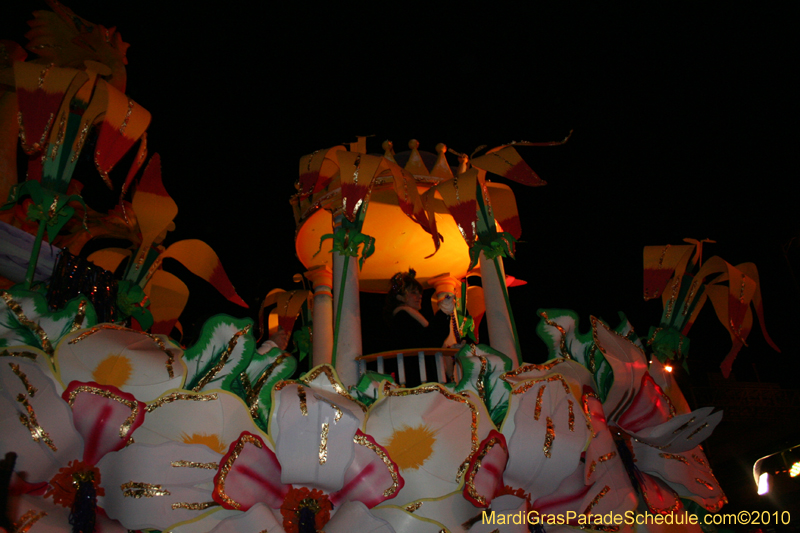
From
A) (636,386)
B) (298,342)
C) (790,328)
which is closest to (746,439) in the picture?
(790,328)

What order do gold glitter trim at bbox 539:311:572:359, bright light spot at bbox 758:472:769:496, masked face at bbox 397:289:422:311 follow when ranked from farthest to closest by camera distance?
bright light spot at bbox 758:472:769:496 < masked face at bbox 397:289:422:311 < gold glitter trim at bbox 539:311:572:359

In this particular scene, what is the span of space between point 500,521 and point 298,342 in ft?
15.9

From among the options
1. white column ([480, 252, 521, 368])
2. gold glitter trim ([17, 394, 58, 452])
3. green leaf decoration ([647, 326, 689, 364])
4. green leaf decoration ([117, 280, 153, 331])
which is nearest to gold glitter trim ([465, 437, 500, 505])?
gold glitter trim ([17, 394, 58, 452])

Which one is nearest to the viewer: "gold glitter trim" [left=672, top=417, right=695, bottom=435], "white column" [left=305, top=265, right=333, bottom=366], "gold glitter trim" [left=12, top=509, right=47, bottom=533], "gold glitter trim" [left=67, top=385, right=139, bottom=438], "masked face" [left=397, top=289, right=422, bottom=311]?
"gold glitter trim" [left=12, top=509, right=47, bottom=533]

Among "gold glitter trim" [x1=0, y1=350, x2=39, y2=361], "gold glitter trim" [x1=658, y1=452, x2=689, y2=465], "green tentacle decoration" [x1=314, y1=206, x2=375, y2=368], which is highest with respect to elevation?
"green tentacle decoration" [x1=314, y1=206, x2=375, y2=368]

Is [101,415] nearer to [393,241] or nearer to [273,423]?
[273,423]

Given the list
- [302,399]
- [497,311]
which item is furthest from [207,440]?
[497,311]

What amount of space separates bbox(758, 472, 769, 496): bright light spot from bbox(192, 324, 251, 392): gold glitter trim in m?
10.7

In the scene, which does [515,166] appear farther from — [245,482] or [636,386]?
[245,482]

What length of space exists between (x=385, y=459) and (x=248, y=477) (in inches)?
13.4

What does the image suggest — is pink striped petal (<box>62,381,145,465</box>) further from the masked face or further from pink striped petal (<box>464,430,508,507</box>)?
the masked face

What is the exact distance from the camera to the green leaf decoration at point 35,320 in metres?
1.42

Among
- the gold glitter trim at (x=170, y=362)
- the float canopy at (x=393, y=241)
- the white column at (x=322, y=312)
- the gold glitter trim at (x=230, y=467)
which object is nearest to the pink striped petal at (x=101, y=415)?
the gold glitter trim at (x=170, y=362)

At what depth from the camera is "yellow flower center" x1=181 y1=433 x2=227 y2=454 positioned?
1.41 m
